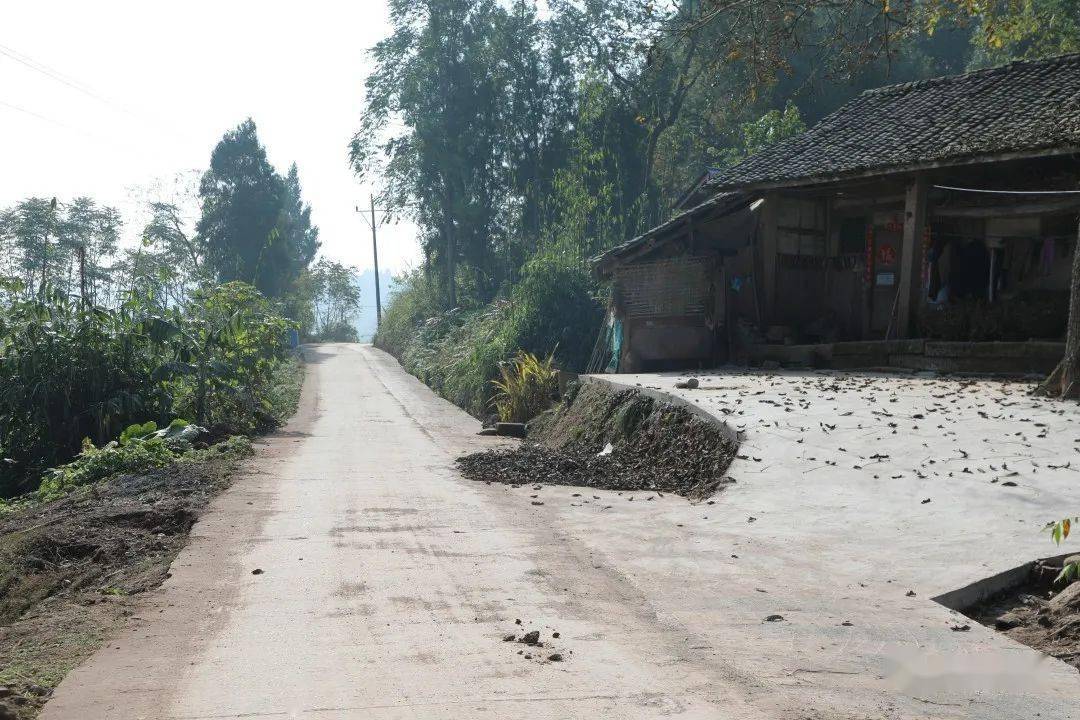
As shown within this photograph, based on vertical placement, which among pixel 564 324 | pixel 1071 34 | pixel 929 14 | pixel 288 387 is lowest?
pixel 288 387

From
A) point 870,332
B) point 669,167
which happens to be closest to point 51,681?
point 870,332

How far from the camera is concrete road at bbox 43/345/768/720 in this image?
4.18m

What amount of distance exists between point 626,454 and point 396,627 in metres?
7.48

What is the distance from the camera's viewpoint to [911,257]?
659 inches

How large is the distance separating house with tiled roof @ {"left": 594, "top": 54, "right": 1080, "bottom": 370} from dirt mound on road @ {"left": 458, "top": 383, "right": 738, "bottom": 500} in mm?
5341

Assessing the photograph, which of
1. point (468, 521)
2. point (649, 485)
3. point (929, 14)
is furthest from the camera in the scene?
point (929, 14)

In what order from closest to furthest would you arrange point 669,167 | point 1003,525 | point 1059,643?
point 1059,643
point 1003,525
point 669,167

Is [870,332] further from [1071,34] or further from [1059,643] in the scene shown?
[1059,643]

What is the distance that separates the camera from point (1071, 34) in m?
25.3

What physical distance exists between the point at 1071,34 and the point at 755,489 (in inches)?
889

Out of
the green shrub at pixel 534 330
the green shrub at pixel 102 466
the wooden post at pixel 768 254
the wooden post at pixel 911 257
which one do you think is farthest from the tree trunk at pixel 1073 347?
the green shrub at pixel 534 330

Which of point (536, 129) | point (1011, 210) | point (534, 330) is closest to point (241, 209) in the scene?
point (536, 129)

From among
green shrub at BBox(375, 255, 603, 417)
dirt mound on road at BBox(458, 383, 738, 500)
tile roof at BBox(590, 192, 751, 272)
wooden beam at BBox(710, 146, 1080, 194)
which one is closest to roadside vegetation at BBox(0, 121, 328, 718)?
dirt mound on road at BBox(458, 383, 738, 500)

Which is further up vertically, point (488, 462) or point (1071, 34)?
point (1071, 34)
